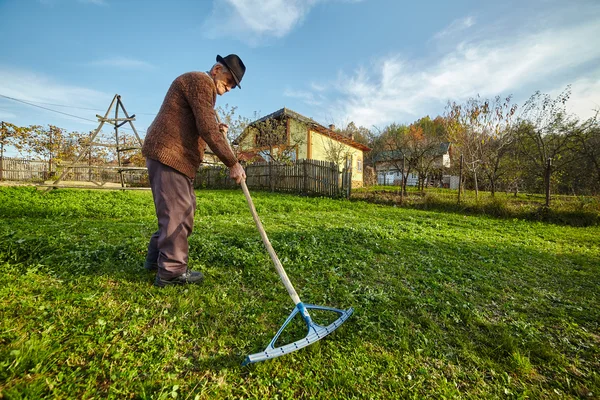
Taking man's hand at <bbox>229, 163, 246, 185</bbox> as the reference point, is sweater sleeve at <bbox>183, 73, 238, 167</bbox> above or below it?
above

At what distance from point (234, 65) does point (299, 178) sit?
38.9 ft

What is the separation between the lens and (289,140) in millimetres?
21422

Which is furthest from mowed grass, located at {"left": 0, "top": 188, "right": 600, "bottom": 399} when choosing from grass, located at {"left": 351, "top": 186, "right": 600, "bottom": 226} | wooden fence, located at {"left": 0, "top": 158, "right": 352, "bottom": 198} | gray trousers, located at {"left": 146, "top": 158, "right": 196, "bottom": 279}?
wooden fence, located at {"left": 0, "top": 158, "right": 352, "bottom": 198}

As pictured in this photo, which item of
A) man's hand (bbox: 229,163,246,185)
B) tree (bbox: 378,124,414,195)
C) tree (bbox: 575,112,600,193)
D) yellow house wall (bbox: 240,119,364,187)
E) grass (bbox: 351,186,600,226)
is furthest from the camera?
yellow house wall (bbox: 240,119,364,187)

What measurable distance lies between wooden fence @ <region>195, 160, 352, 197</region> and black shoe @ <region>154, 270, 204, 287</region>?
421 inches

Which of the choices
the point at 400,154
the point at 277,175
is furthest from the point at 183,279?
the point at 400,154

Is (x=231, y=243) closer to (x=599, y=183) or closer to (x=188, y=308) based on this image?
(x=188, y=308)

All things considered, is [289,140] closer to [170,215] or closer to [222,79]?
[222,79]

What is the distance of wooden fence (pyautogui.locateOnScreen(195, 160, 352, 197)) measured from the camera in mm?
12859

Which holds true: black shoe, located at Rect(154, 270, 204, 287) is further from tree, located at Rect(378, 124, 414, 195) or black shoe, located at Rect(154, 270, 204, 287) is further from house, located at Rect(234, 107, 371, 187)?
house, located at Rect(234, 107, 371, 187)

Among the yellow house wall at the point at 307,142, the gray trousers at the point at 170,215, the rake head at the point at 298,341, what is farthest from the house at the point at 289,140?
the rake head at the point at 298,341

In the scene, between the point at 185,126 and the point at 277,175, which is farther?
the point at 277,175

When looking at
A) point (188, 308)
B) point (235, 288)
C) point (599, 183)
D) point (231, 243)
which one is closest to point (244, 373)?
point (188, 308)

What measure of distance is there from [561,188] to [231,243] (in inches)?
798
